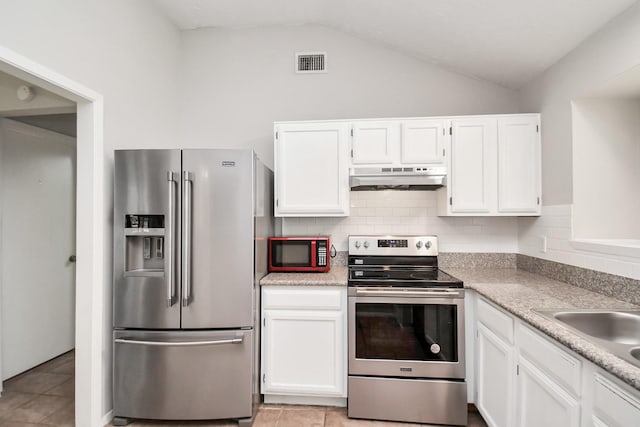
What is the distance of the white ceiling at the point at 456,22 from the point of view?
1767mm

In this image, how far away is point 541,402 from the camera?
132 cm

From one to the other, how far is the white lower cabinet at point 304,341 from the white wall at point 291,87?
1333mm

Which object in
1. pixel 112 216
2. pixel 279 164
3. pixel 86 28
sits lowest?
pixel 112 216

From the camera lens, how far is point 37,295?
2.82 metres

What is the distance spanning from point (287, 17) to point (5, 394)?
380 centimetres

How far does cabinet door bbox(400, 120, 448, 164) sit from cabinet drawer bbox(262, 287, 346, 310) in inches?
44.8

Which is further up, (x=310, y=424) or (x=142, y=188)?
(x=142, y=188)

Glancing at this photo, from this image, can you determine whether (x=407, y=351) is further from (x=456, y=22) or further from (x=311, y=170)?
(x=456, y=22)

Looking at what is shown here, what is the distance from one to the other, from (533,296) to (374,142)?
144 centimetres

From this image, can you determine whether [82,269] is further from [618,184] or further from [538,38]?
[618,184]

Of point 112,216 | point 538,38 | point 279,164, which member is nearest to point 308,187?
point 279,164

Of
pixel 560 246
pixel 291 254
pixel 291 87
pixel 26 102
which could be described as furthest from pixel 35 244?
pixel 560 246

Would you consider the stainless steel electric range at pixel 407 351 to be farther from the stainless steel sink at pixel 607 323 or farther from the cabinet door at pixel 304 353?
the stainless steel sink at pixel 607 323

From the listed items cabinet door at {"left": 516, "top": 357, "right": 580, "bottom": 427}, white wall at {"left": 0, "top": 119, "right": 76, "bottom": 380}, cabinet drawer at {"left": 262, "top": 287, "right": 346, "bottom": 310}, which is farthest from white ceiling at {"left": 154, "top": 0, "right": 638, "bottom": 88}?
cabinet drawer at {"left": 262, "top": 287, "right": 346, "bottom": 310}
